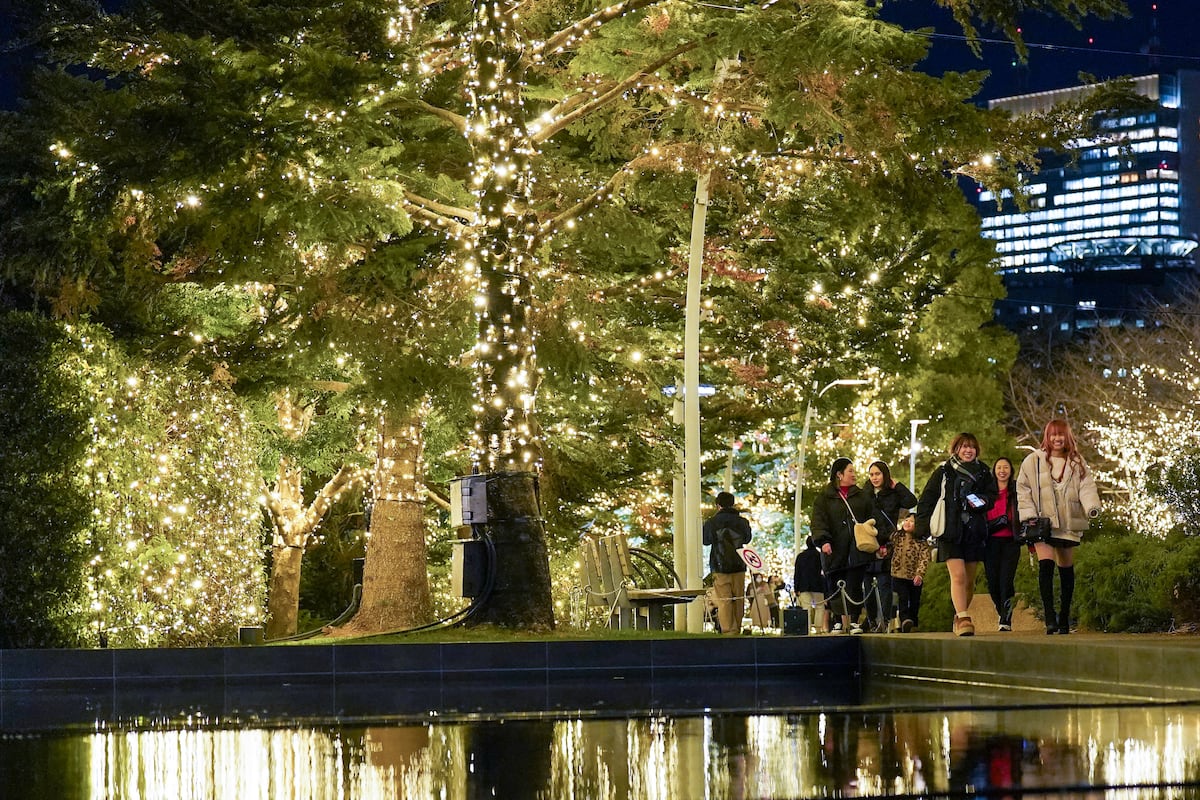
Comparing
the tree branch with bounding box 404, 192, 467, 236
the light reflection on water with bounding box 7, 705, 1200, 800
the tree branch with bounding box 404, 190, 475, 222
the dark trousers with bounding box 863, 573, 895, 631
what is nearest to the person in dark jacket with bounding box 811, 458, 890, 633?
the dark trousers with bounding box 863, 573, 895, 631

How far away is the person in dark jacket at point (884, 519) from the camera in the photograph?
19297 millimetres

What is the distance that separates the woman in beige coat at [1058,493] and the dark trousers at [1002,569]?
620mm

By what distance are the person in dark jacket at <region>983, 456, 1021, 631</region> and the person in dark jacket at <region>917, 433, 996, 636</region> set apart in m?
0.12

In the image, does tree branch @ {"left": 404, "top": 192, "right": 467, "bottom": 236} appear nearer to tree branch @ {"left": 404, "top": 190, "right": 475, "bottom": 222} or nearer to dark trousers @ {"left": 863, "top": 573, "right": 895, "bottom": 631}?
tree branch @ {"left": 404, "top": 190, "right": 475, "bottom": 222}

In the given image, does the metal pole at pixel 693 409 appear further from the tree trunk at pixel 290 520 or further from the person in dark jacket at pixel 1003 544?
the tree trunk at pixel 290 520

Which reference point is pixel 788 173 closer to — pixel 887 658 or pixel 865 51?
pixel 865 51

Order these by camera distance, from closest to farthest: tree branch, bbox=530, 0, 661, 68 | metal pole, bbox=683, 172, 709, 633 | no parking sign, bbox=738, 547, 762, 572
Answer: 1. tree branch, bbox=530, 0, 661, 68
2. no parking sign, bbox=738, 547, 762, 572
3. metal pole, bbox=683, 172, 709, 633

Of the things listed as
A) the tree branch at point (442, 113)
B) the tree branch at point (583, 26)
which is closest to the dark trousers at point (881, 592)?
the tree branch at point (583, 26)

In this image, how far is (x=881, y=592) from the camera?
19609 mm

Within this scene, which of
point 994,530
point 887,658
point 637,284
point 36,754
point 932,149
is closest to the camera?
point 36,754

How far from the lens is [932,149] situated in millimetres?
19984

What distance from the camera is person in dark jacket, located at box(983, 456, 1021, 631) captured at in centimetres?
1706

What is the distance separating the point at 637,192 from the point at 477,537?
8.10 meters

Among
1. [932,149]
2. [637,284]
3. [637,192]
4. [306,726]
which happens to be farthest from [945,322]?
[306,726]
